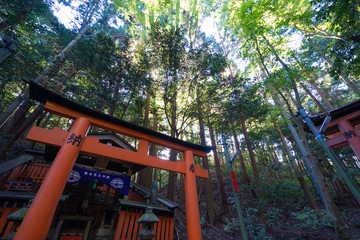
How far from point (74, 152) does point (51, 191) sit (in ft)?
3.12

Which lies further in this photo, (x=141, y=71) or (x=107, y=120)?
(x=141, y=71)

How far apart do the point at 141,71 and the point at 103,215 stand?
8476mm

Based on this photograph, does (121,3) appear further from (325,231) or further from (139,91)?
(325,231)

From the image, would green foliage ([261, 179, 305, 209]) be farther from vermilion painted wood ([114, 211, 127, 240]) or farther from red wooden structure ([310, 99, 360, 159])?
Answer: vermilion painted wood ([114, 211, 127, 240])

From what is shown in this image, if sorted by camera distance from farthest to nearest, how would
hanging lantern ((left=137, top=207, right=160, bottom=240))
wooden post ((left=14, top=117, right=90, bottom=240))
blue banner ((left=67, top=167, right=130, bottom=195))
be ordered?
blue banner ((left=67, top=167, right=130, bottom=195)) → hanging lantern ((left=137, top=207, right=160, bottom=240)) → wooden post ((left=14, top=117, right=90, bottom=240))

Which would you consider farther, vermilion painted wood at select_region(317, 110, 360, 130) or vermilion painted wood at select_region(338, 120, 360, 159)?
vermilion painted wood at select_region(317, 110, 360, 130)

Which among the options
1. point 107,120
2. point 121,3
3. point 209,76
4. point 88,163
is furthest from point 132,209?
point 121,3

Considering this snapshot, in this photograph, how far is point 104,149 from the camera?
14.2 feet

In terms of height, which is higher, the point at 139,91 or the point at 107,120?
the point at 139,91

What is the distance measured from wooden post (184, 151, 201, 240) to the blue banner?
3.17 m

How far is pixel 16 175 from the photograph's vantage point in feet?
22.3

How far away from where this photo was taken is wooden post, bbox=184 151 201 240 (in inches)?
185

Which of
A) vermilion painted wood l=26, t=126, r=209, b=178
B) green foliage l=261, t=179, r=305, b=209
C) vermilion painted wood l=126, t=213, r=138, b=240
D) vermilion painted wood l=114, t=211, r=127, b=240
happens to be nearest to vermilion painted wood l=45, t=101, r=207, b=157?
vermilion painted wood l=26, t=126, r=209, b=178

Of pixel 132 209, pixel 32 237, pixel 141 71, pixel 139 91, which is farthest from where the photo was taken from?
pixel 139 91
